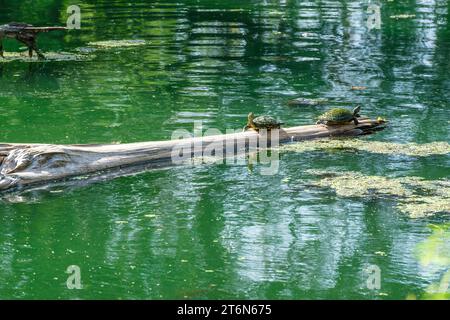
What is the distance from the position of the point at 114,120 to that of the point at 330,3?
457 inches

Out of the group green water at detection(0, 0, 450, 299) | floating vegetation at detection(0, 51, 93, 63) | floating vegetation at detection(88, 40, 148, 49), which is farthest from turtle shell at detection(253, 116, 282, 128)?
floating vegetation at detection(88, 40, 148, 49)

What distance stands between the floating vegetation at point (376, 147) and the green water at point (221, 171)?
173 mm

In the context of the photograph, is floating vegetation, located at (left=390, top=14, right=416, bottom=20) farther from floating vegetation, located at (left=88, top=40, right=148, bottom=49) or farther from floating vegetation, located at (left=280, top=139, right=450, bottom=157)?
floating vegetation, located at (left=280, top=139, right=450, bottom=157)

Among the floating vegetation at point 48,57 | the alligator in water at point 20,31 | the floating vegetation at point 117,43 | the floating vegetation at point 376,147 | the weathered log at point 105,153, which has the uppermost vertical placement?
the alligator in water at point 20,31

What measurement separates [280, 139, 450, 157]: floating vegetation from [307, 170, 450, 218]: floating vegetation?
0.85 meters

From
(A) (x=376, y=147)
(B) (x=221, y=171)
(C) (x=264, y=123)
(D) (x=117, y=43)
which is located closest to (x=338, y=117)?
(A) (x=376, y=147)

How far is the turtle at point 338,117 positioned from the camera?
9.34 meters

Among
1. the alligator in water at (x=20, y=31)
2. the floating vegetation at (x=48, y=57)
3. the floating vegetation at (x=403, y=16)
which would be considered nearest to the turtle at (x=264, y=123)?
the alligator in water at (x=20, y=31)

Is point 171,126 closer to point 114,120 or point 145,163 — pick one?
point 114,120

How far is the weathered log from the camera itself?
25.4ft

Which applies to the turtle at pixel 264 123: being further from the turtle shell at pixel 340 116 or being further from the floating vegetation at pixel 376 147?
the turtle shell at pixel 340 116

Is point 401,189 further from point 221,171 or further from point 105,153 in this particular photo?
point 105,153

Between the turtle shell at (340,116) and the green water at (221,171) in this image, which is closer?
the green water at (221,171)

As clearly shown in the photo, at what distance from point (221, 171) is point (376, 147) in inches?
66.0
